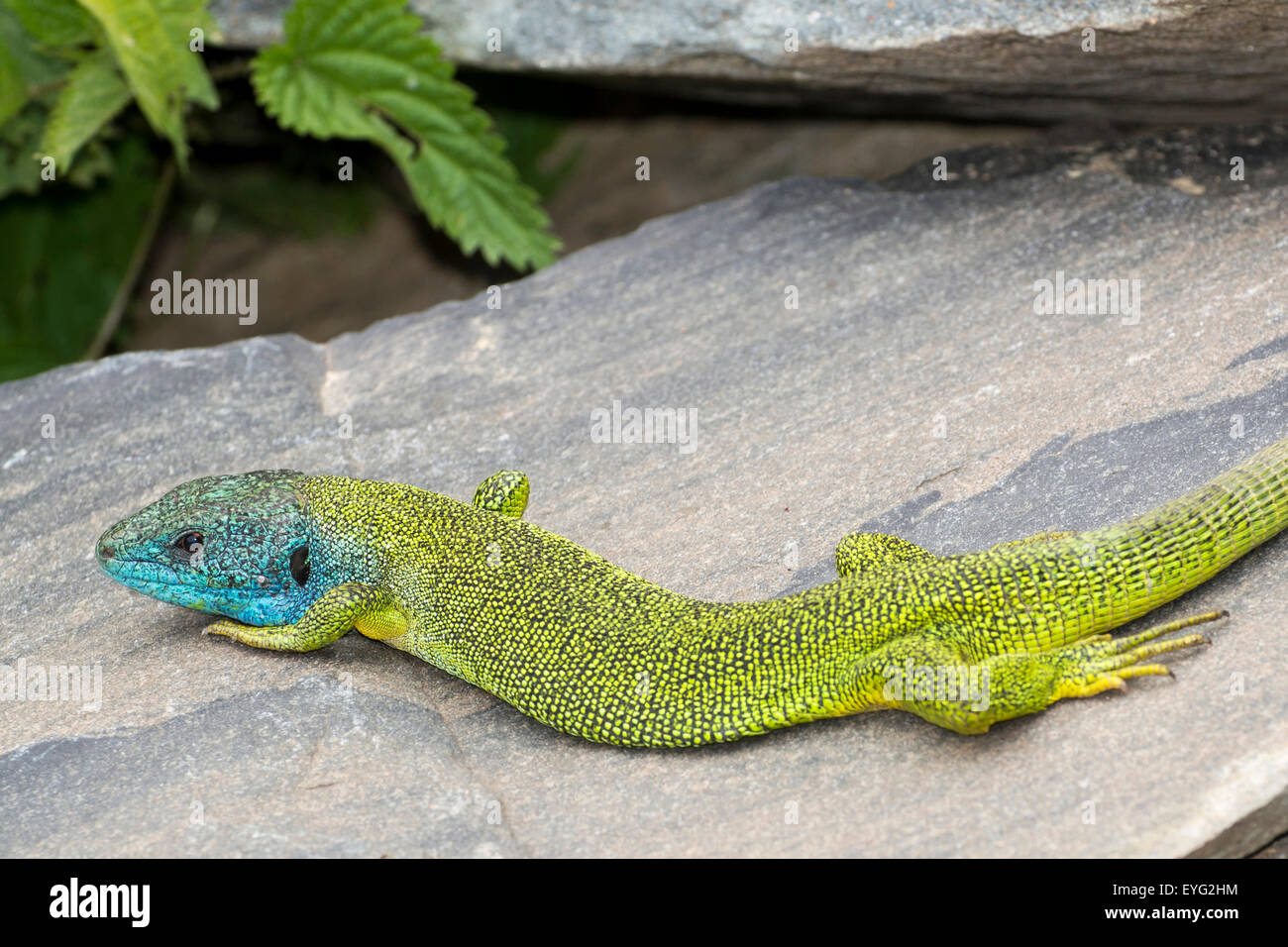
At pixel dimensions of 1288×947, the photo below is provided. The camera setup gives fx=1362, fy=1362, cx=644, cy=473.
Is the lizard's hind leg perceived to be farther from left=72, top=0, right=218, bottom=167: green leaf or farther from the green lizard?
left=72, top=0, right=218, bottom=167: green leaf

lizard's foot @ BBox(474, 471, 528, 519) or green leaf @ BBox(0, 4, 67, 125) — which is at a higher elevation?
green leaf @ BBox(0, 4, 67, 125)

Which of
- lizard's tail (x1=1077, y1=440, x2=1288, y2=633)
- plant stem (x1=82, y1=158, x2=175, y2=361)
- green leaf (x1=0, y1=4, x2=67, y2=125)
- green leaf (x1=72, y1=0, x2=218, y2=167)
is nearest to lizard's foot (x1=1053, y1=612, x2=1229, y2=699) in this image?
lizard's tail (x1=1077, y1=440, x2=1288, y2=633)

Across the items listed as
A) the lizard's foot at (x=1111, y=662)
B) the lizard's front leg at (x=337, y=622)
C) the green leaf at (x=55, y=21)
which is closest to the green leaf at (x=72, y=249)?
the green leaf at (x=55, y=21)

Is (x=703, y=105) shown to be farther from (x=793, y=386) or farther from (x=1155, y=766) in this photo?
(x=1155, y=766)

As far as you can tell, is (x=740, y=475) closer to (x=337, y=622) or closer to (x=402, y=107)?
(x=337, y=622)

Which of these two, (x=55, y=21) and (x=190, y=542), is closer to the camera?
(x=190, y=542)

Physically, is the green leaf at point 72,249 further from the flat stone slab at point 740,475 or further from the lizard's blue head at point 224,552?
the lizard's blue head at point 224,552

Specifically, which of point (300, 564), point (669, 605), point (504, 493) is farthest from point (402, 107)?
point (669, 605)
